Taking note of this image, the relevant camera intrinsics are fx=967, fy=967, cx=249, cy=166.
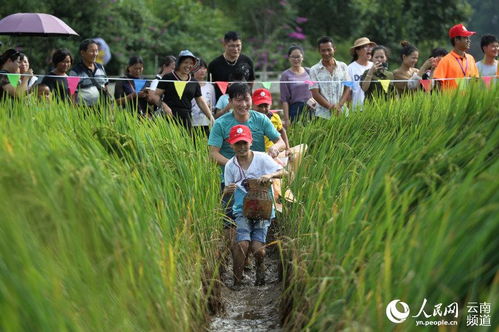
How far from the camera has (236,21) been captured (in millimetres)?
42562

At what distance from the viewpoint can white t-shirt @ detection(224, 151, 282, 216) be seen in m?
6.95

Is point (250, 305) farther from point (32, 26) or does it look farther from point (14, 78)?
point (32, 26)

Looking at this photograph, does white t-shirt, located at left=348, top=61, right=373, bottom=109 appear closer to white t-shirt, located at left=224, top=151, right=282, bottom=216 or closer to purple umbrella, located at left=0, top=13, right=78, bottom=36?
purple umbrella, located at left=0, top=13, right=78, bottom=36

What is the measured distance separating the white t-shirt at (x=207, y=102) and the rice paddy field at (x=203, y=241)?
175 inches

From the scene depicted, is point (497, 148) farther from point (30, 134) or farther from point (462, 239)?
point (30, 134)

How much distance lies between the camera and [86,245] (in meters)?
4.01

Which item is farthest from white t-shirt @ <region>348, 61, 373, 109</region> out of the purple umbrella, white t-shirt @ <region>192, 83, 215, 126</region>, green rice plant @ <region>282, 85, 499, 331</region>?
green rice plant @ <region>282, 85, 499, 331</region>

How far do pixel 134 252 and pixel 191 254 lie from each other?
1.51m

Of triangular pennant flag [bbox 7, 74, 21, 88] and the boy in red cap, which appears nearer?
the boy in red cap

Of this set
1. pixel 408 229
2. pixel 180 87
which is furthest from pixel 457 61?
pixel 408 229

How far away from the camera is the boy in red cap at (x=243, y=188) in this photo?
6734 mm
